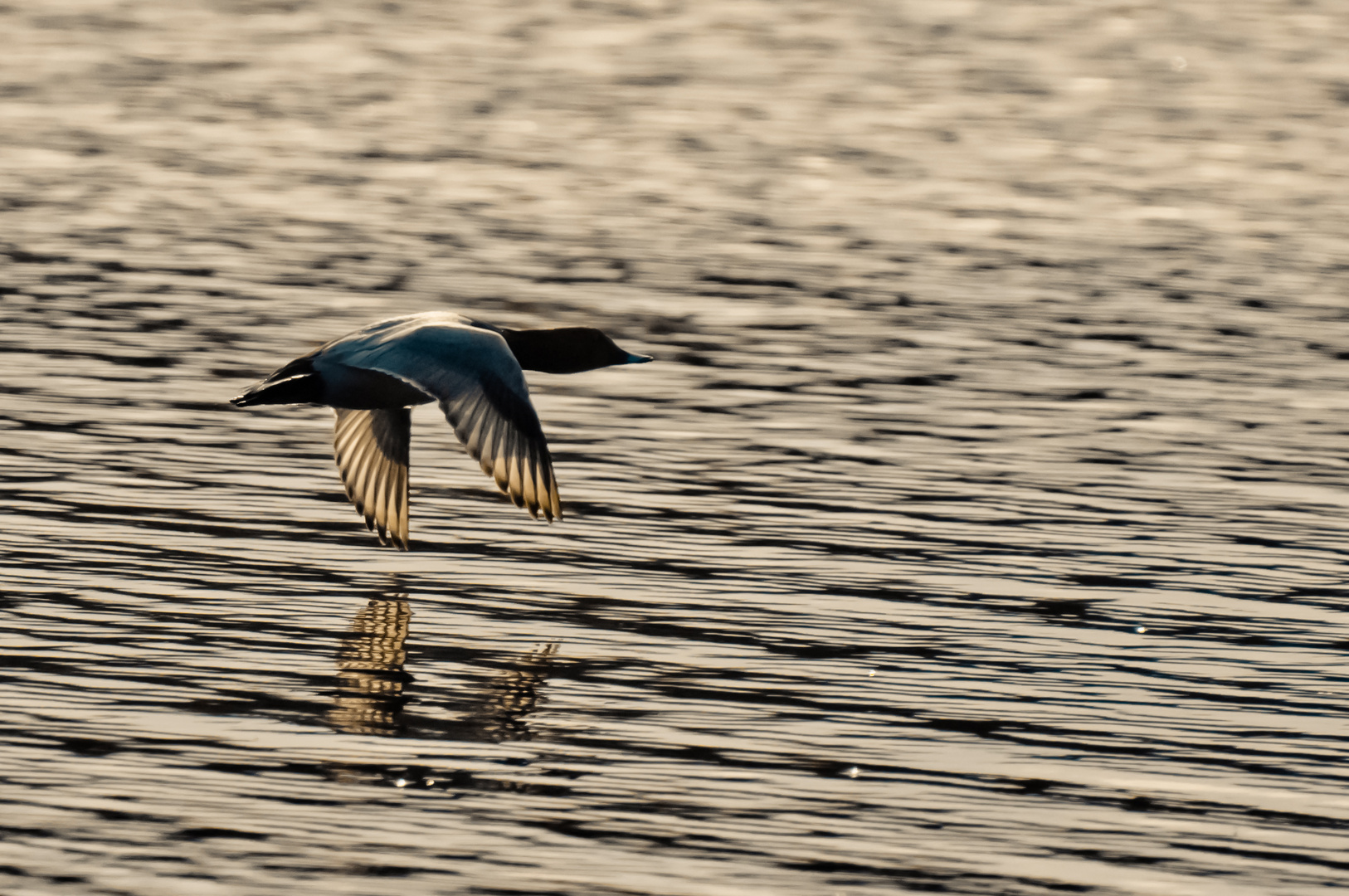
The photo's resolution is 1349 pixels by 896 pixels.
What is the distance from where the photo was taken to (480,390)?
39.7ft

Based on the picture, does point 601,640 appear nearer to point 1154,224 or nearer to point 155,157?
point 1154,224

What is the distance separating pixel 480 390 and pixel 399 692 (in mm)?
1686

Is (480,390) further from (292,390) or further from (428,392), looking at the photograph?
(292,390)

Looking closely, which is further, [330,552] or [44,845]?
[330,552]

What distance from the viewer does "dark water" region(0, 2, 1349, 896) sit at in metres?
9.55

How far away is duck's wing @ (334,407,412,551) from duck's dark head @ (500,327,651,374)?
760mm

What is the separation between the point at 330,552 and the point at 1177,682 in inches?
180

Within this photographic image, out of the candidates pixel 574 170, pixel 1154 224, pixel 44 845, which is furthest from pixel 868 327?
pixel 44 845

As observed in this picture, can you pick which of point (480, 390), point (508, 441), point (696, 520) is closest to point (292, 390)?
point (480, 390)

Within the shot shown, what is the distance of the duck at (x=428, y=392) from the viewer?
11.9 meters

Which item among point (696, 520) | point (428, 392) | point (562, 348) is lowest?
point (696, 520)

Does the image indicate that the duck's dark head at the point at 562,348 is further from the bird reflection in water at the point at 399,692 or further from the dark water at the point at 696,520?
the bird reflection in water at the point at 399,692

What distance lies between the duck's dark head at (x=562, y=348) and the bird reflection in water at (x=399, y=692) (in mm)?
1930

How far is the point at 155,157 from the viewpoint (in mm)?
29578
